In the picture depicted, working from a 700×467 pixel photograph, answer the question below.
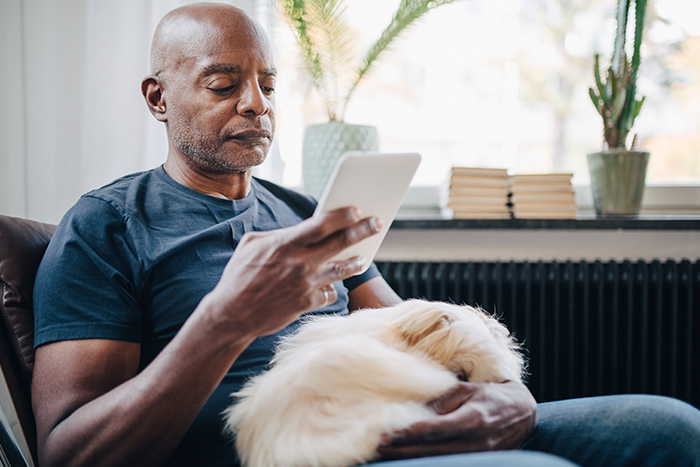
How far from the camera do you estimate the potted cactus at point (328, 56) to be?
5.95 feet

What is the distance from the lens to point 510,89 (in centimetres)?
225

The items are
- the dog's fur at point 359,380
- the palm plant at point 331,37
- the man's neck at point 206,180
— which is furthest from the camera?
the palm plant at point 331,37

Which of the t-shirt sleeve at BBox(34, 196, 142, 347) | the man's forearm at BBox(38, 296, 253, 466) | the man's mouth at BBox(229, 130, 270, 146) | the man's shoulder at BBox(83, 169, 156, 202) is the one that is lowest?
the man's forearm at BBox(38, 296, 253, 466)

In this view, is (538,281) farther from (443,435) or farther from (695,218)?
(443,435)

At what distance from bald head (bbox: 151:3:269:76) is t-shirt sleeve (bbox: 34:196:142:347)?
38 centimetres

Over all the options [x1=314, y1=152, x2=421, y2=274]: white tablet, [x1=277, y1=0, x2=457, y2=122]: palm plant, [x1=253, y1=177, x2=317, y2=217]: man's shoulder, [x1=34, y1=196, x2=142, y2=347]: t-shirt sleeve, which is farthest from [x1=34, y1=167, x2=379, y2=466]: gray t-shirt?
[x1=277, y1=0, x2=457, y2=122]: palm plant

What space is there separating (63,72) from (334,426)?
1529 mm

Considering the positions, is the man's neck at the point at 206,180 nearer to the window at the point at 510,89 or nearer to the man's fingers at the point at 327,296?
the man's fingers at the point at 327,296

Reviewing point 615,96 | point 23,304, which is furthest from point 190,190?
point 615,96

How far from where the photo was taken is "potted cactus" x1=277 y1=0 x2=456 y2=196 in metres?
1.81

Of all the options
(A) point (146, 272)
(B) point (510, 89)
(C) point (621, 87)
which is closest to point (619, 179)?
(C) point (621, 87)

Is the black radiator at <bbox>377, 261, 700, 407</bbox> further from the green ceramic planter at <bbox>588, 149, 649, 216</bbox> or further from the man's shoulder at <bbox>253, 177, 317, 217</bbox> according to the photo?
the man's shoulder at <bbox>253, 177, 317, 217</bbox>

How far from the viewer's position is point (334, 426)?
0.72 metres

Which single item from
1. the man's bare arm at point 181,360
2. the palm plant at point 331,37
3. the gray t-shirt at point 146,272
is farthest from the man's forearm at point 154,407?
the palm plant at point 331,37
